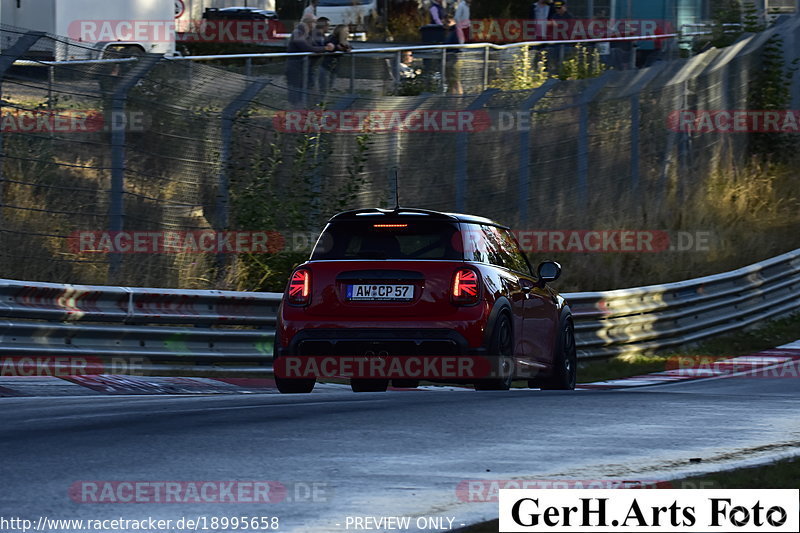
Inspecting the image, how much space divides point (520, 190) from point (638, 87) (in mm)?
4581

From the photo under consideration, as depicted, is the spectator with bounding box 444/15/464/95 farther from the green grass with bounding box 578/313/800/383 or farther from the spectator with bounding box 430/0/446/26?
the spectator with bounding box 430/0/446/26

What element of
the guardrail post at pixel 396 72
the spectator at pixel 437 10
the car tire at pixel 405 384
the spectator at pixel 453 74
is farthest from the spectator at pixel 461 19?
the car tire at pixel 405 384

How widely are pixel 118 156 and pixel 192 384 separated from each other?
289 cm

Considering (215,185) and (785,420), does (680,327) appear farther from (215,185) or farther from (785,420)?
(785,420)

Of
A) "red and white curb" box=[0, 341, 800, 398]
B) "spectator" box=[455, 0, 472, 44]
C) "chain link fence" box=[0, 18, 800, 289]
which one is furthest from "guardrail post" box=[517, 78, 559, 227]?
"spectator" box=[455, 0, 472, 44]

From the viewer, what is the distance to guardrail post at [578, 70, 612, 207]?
22266mm

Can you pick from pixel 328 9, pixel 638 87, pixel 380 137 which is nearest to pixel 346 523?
pixel 380 137

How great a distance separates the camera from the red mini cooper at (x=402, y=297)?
1100 cm

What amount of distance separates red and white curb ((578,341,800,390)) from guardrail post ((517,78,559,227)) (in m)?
3.76

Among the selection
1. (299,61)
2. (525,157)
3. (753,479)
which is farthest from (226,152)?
(753,479)

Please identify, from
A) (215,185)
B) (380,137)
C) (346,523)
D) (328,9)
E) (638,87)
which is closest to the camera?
(346,523)

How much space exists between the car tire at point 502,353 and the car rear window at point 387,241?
0.63 metres

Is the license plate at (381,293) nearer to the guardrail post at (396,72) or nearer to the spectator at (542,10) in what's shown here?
the guardrail post at (396,72)

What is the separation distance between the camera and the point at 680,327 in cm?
1942
